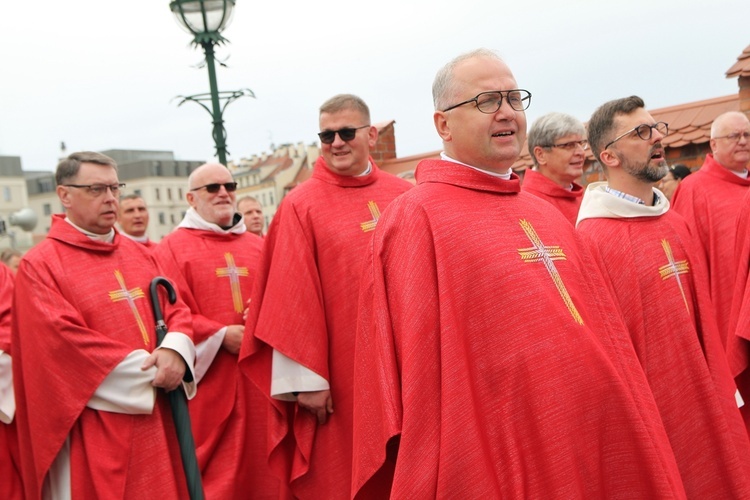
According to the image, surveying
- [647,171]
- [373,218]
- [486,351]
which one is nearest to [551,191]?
[373,218]

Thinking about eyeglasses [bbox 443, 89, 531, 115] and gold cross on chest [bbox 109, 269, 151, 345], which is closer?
eyeglasses [bbox 443, 89, 531, 115]

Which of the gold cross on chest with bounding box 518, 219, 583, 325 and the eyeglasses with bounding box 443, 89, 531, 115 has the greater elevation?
the eyeglasses with bounding box 443, 89, 531, 115

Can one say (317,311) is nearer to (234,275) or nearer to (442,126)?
(234,275)

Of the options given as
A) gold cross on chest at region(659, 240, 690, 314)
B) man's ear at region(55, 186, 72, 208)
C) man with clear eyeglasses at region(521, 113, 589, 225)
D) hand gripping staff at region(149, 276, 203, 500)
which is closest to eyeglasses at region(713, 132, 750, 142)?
man with clear eyeglasses at region(521, 113, 589, 225)

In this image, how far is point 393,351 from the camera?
376 cm

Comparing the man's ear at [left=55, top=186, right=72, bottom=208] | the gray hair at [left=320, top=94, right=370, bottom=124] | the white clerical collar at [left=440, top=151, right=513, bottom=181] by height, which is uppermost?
the gray hair at [left=320, top=94, right=370, bottom=124]

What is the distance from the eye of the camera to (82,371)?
232 inches

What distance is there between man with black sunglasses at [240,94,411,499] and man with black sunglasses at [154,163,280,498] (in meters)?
1.17

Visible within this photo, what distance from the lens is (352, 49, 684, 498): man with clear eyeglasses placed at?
142 inches

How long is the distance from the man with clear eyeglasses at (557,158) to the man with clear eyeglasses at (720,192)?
1021 mm

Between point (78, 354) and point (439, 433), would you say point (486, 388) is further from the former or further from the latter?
point (78, 354)

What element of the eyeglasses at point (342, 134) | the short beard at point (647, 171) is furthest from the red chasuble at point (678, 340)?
the eyeglasses at point (342, 134)

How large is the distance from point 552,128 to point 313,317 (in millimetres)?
2182

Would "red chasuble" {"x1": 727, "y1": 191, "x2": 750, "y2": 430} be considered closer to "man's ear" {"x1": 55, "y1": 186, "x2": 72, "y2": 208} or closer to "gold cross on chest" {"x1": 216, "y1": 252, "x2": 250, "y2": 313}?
"gold cross on chest" {"x1": 216, "y1": 252, "x2": 250, "y2": 313}
